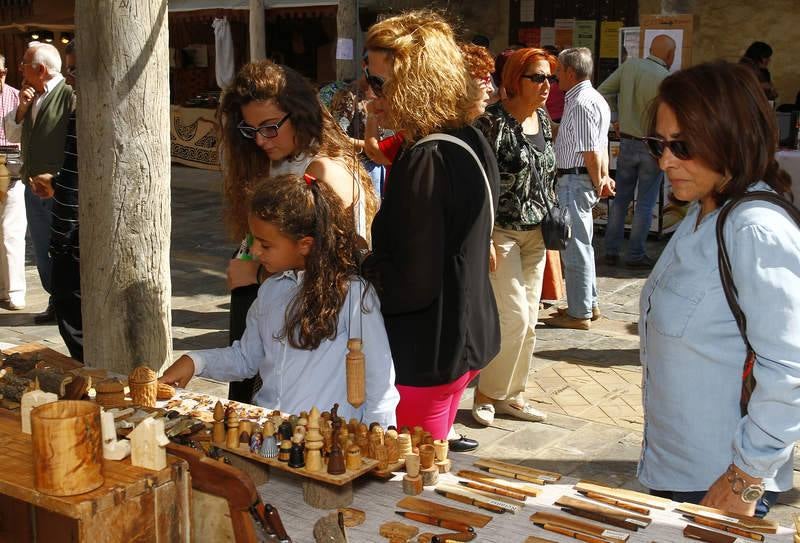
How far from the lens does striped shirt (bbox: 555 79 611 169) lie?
6172 millimetres

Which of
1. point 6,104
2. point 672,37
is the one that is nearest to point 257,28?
point 6,104

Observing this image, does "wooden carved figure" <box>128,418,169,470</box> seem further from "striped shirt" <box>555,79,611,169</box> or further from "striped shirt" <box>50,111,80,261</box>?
"striped shirt" <box>555,79,611,169</box>

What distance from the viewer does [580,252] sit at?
604 cm

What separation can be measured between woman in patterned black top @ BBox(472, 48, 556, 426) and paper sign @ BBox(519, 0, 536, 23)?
8.19 metres

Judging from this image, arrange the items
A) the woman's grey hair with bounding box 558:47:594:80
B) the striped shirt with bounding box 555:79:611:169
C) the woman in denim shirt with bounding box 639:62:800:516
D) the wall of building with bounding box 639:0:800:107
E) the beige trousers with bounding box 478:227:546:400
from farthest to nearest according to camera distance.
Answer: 1. the wall of building with bounding box 639:0:800:107
2. the woman's grey hair with bounding box 558:47:594:80
3. the striped shirt with bounding box 555:79:611:169
4. the beige trousers with bounding box 478:227:546:400
5. the woman in denim shirt with bounding box 639:62:800:516

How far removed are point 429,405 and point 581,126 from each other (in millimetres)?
3900

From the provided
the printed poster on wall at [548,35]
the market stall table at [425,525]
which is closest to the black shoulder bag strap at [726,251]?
the market stall table at [425,525]

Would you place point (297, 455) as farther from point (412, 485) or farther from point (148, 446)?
point (148, 446)

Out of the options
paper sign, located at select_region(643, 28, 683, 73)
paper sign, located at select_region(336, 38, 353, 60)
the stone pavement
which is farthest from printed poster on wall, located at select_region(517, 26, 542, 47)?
the stone pavement

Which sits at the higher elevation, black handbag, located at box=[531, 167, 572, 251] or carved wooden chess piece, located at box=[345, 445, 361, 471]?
black handbag, located at box=[531, 167, 572, 251]

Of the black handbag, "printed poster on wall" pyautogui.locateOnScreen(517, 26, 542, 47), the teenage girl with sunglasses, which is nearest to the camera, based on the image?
the teenage girl with sunglasses

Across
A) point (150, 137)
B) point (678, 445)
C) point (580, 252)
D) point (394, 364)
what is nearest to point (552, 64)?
point (580, 252)

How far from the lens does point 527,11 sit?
12477 millimetres

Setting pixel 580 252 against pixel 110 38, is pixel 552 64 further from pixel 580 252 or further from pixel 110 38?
pixel 110 38
